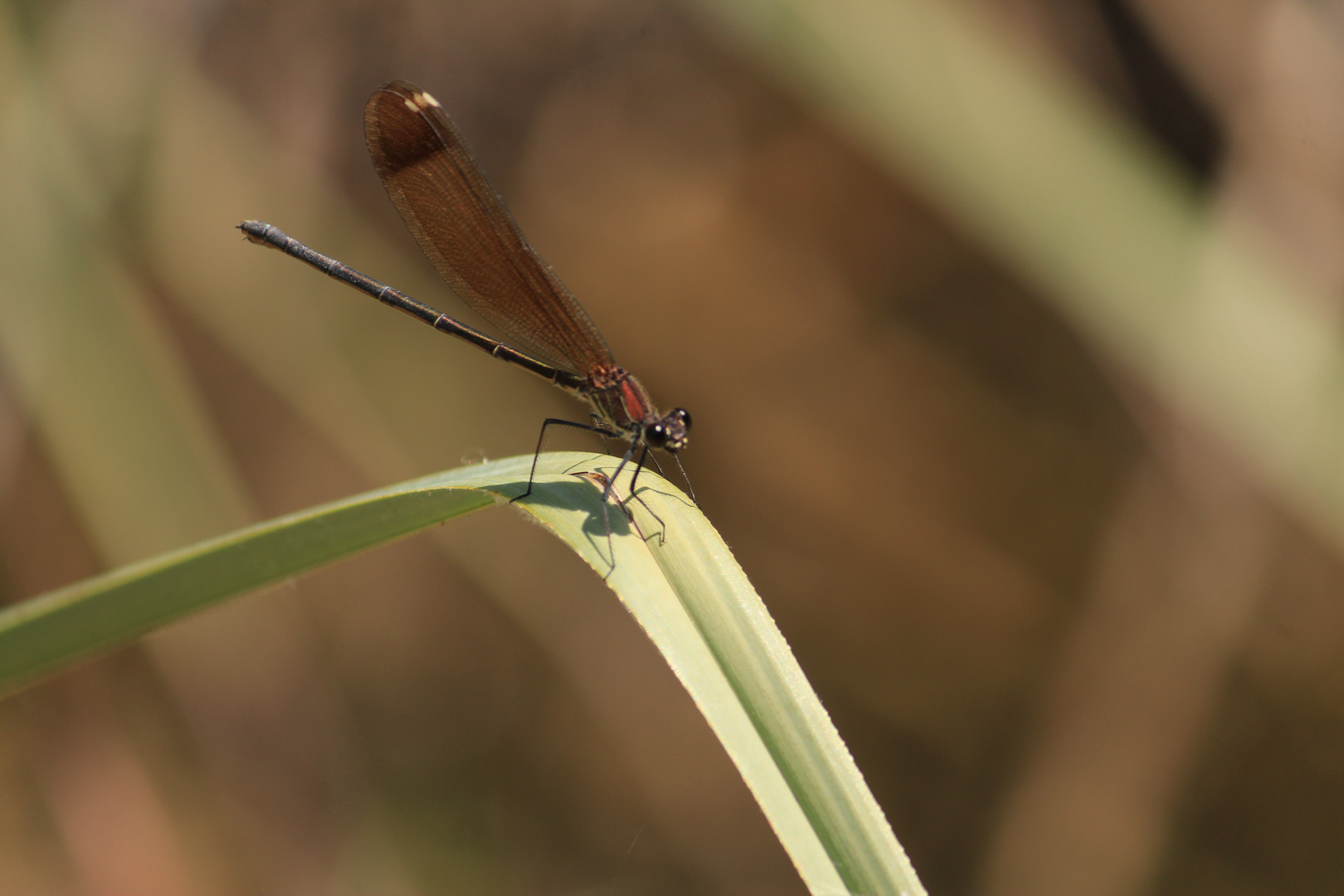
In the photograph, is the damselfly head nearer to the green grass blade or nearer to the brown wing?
the brown wing

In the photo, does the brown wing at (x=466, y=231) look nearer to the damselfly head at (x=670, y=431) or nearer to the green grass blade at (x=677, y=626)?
the damselfly head at (x=670, y=431)

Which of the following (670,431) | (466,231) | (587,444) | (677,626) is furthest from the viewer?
(587,444)

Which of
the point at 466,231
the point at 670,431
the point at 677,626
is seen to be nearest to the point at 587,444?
the point at 670,431

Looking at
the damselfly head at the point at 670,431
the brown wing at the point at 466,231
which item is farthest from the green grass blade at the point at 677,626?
the brown wing at the point at 466,231

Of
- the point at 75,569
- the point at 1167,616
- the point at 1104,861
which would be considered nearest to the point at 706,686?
the point at 1167,616

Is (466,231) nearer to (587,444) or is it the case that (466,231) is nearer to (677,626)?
(587,444)

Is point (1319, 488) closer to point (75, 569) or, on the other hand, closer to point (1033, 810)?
point (1033, 810)
